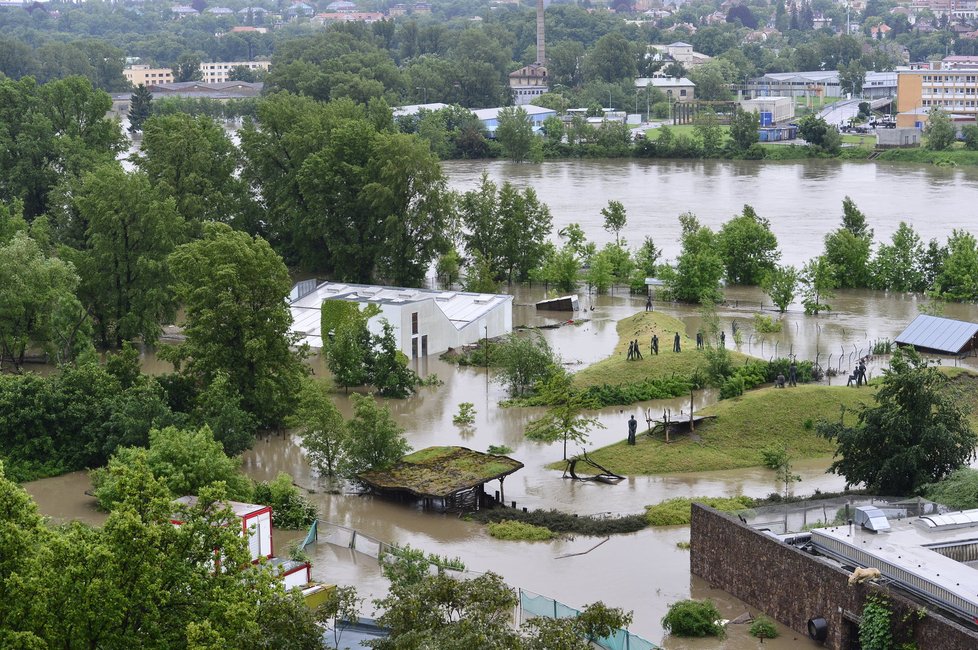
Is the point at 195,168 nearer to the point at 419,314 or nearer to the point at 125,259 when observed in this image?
the point at 125,259

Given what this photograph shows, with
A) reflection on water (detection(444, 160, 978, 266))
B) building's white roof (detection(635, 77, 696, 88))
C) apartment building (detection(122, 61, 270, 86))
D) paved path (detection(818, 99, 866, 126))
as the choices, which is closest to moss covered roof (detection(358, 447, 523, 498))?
reflection on water (detection(444, 160, 978, 266))

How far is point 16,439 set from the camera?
78.2ft

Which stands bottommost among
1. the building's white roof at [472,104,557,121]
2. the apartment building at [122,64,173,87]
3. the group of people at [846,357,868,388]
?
the group of people at [846,357,868,388]

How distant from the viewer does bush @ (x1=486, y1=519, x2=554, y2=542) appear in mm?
20391

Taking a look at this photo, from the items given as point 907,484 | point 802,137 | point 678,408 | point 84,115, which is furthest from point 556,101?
point 907,484

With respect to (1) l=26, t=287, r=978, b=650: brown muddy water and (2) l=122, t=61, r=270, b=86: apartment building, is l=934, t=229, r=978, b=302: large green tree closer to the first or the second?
(1) l=26, t=287, r=978, b=650: brown muddy water

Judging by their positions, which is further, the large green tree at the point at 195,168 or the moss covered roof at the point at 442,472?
the large green tree at the point at 195,168

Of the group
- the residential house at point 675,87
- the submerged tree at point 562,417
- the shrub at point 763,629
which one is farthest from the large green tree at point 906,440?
the residential house at point 675,87

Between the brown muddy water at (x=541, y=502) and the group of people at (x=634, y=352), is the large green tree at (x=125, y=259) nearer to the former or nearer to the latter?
the brown muddy water at (x=541, y=502)

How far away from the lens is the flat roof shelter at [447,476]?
21.7 m

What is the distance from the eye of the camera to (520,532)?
2048 cm

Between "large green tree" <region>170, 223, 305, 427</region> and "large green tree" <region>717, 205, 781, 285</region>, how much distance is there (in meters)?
16.3

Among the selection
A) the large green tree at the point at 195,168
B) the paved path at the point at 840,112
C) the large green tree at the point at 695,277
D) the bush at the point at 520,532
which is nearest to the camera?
the bush at the point at 520,532

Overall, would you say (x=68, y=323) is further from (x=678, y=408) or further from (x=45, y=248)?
(x=678, y=408)
